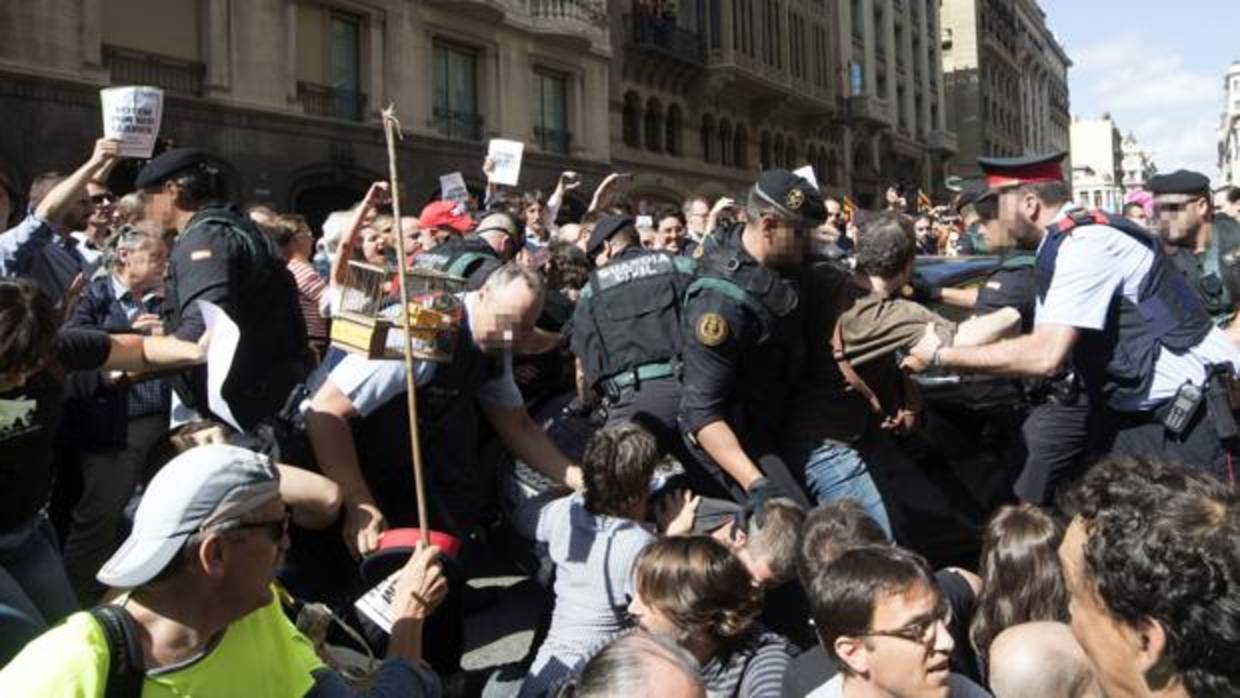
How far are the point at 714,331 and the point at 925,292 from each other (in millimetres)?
2654

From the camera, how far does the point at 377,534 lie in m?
3.34

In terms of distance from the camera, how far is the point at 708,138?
105 feet

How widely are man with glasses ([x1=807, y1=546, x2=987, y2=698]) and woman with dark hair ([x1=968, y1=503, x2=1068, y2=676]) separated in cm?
47

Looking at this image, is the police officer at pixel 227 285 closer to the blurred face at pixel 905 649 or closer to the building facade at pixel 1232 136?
the blurred face at pixel 905 649

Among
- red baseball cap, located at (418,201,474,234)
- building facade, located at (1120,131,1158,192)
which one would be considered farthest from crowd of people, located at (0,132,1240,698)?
building facade, located at (1120,131,1158,192)

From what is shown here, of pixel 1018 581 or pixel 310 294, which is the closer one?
pixel 1018 581

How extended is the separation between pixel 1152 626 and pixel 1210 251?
467 centimetres

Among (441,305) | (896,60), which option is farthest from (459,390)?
(896,60)

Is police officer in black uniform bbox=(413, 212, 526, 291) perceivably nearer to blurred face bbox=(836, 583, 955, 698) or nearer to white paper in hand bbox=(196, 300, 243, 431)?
white paper in hand bbox=(196, 300, 243, 431)

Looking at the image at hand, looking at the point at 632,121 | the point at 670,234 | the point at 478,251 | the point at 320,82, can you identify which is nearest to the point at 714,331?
the point at 478,251

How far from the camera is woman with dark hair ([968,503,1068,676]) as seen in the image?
3.14 m

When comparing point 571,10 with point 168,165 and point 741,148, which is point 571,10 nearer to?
point 741,148

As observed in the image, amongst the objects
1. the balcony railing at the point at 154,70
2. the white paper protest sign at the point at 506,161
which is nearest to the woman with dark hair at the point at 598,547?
the white paper protest sign at the point at 506,161

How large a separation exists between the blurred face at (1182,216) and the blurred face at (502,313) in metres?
3.43
